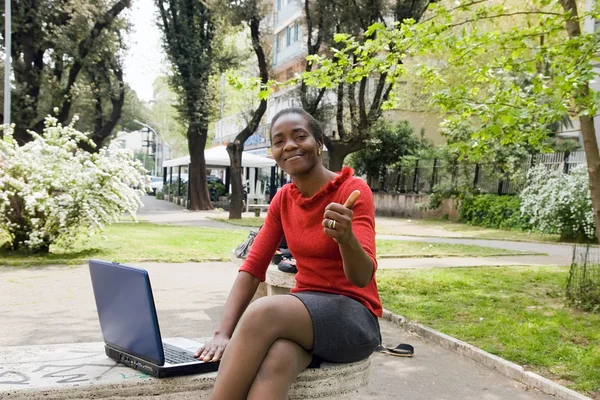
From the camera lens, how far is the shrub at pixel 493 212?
1877cm

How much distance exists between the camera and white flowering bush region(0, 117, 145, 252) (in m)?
9.41

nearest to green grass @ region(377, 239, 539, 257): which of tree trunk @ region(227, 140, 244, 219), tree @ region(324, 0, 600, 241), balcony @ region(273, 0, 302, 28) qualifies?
tree @ region(324, 0, 600, 241)

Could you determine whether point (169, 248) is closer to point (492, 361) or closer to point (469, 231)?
point (492, 361)

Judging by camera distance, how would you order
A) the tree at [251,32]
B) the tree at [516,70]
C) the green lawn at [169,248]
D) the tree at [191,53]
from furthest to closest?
the tree at [191,53] < the tree at [251,32] < the green lawn at [169,248] < the tree at [516,70]

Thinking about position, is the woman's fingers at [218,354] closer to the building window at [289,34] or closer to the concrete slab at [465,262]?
the concrete slab at [465,262]

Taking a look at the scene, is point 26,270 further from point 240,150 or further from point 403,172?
A: point 403,172

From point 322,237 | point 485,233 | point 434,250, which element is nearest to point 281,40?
point 485,233

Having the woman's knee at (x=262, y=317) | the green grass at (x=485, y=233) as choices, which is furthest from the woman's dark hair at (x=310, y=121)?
the green grass at (x=485, y=233)

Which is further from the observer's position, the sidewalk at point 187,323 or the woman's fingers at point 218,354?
the sidewalk at point 187,323

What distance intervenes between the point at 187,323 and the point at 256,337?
4.23 metres

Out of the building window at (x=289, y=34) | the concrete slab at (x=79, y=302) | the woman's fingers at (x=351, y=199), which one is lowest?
the concrete slab at (x=79, y=302)

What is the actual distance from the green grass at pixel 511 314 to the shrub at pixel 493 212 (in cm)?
924

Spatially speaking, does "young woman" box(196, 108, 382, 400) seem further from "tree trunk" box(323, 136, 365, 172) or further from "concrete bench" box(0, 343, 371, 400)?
"tree trunk" box(323, 136, 365, 172)

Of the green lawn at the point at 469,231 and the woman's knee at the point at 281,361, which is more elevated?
the woman's knee at the point at 281,361
